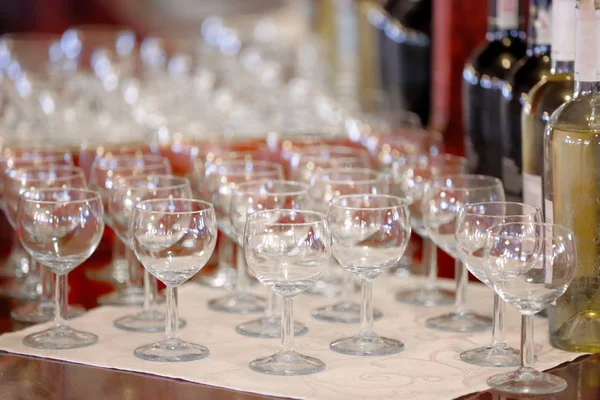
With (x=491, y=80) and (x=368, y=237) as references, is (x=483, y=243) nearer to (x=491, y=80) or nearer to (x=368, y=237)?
(x=368, y=237)

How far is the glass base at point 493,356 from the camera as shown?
1459 mm

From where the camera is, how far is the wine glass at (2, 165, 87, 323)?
1.71 meters

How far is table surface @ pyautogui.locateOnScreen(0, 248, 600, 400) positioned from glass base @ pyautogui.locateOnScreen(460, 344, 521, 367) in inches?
2.6

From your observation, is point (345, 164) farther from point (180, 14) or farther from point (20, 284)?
point (180, 14)

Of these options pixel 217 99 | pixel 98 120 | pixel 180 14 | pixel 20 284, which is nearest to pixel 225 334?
pixel 20 284

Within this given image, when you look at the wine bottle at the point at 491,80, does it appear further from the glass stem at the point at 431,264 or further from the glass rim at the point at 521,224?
the glass rim at the point at 521,224

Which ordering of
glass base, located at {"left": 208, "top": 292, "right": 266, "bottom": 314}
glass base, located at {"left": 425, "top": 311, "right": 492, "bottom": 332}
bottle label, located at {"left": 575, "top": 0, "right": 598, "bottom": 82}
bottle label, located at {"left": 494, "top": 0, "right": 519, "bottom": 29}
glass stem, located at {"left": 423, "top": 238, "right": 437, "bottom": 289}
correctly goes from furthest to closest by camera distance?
bottle label, located at {"left": 494, "top": 0, "right": 519, "bottom": 29}
glass stem, located at {"left": 423, "top": 238, "right": 437, "bottom": 289}
glass base, located at {"left": 208, "top": 292, "right": 266, "bottom": 314}
glass base, located at {"left": 425, "top": 311, "right": 492, "bottom": 332}
bottle label, located at {"left": 575, "top": 0, "right": 598, "bottom": 82}

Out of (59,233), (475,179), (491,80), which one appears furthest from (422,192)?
(59,233)

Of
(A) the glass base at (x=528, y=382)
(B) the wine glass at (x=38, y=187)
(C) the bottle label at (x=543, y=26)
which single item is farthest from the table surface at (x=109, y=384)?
(C) the bottle label at (x=543, y=26)

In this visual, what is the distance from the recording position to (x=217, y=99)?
3.18m

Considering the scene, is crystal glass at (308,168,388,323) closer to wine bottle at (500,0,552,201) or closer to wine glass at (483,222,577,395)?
wine bottle at (500,0,552,201)

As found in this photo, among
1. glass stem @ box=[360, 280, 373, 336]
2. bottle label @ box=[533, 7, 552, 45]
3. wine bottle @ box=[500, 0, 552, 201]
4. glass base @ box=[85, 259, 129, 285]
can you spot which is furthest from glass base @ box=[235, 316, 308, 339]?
bottle label @ box=[533, 7, 552, 45]

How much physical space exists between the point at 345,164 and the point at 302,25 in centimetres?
351

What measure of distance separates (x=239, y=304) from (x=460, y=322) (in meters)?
0.34
